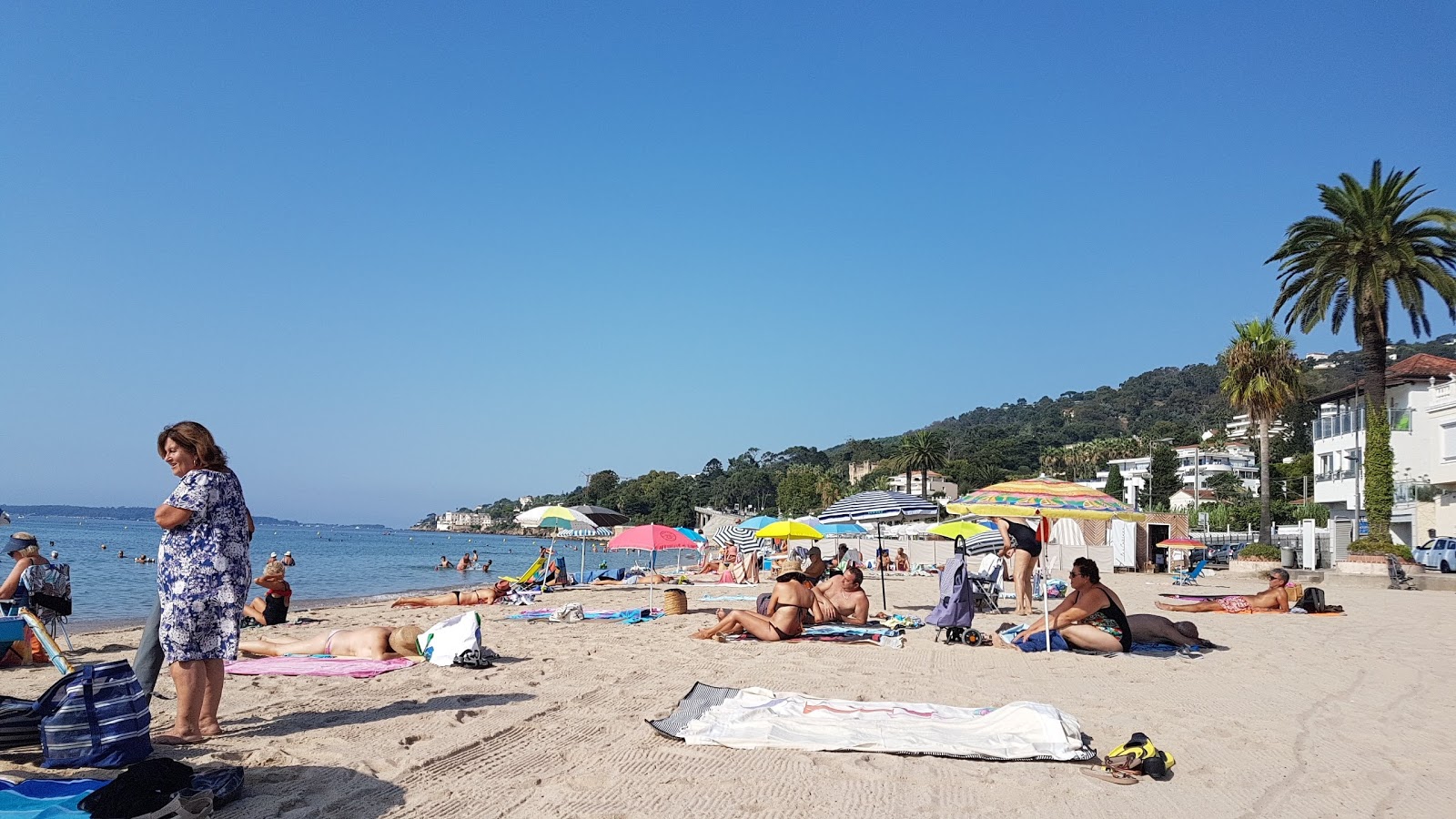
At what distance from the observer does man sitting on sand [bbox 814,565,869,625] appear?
38.7 ft

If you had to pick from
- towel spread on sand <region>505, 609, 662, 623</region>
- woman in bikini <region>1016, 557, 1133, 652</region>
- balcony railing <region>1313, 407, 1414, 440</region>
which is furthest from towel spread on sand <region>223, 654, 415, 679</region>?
balcony railing <region>1313, 407, 1414, 440</region>

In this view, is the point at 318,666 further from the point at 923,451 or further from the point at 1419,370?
the point at 923,451

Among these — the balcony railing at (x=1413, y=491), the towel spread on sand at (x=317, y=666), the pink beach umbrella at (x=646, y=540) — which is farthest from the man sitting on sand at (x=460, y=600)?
the balcony railing at (x=1413, y=491)

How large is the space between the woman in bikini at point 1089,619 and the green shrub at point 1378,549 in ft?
64.2

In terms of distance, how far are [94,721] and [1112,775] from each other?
16.5ft

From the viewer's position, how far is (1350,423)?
39094 millimetres

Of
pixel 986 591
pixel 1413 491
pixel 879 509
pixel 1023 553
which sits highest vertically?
pixel 879 509

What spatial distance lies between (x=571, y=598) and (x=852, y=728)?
13.9m

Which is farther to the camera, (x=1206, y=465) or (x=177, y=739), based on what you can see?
(x=1206, y=465)

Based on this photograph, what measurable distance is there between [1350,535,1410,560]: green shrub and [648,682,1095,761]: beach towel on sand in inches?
955

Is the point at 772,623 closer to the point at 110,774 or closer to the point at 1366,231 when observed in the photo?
the point at 110,774

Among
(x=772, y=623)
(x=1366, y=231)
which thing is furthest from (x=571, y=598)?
(x=1366, y=231)

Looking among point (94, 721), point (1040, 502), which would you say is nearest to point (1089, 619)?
point (1040, 502)

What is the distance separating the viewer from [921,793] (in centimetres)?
447
